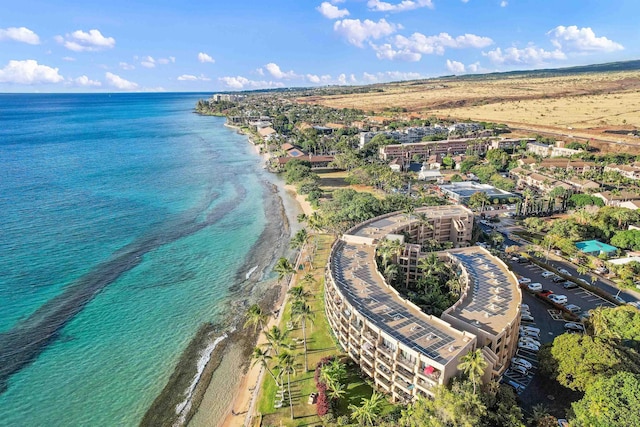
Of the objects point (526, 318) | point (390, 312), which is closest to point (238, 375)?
point (390, 312)

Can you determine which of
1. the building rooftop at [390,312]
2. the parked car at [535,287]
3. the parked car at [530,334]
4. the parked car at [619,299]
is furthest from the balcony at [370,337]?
the parked car at [619,299]

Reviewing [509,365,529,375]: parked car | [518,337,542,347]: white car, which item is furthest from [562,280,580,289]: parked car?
[509,365,529,375]: parked car

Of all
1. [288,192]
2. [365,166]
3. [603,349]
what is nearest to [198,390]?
[603,349]

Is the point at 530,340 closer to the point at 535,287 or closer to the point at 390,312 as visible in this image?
the point at 535,287

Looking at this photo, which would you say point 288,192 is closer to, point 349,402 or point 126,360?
point 126,360

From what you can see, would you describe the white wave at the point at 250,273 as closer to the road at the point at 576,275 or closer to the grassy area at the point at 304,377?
the grassy area at the point at 304,377
